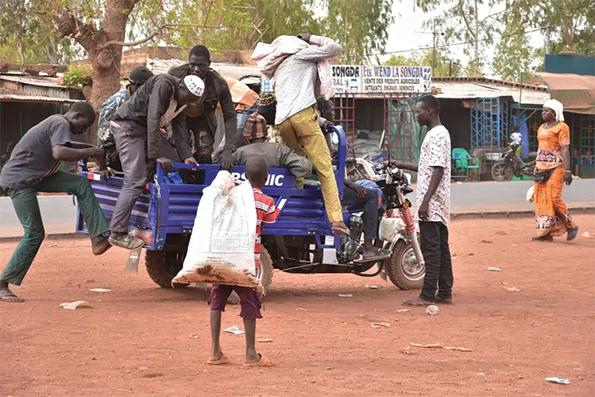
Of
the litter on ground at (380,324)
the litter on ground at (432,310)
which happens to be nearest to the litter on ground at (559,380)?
the litter on ground at (380,324)

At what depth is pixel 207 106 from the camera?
9445 millimetres

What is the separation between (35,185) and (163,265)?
5.23ft

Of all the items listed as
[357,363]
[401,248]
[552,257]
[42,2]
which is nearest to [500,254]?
[552,257]

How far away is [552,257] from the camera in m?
13.5

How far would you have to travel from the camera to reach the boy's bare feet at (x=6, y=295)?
29.7 ft

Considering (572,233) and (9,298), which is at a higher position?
(9,298)

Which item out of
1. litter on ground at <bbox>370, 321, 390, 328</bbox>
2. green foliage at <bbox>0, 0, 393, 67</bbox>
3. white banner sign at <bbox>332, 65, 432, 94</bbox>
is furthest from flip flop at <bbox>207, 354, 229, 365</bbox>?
white banner sign at <bbox>332, 65, 432, 94</bbox>

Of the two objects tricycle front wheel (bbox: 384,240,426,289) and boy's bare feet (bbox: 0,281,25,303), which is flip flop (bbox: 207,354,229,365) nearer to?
boy's bare feet (bbox: 0,281,25,303)

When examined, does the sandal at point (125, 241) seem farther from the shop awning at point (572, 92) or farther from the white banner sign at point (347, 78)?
the shop awning at point (572, 92)

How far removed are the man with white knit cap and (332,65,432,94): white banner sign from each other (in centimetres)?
2078

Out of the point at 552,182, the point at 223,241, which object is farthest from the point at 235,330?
the point at 552,182

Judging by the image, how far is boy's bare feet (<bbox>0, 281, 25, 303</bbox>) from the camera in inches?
357

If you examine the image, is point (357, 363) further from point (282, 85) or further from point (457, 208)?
point (457, 208)

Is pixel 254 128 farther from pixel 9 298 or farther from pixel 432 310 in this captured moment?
pixel 9 298
